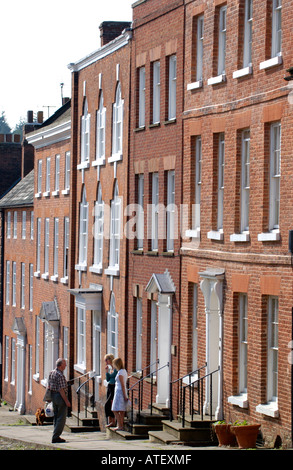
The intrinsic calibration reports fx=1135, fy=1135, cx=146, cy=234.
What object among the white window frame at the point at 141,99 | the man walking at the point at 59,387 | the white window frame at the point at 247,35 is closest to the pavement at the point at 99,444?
the man walking at the point at 59,387

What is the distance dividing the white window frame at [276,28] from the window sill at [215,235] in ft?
15.1

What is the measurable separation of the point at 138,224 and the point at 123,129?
10.7ft

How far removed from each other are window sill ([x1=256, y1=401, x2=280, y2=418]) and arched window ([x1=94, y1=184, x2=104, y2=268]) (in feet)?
45.7

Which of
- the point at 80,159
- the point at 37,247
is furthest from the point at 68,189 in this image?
the point at 37,247

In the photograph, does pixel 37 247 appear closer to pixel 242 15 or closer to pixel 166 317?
pixel 166 317

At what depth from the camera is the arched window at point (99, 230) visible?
36.7 meters

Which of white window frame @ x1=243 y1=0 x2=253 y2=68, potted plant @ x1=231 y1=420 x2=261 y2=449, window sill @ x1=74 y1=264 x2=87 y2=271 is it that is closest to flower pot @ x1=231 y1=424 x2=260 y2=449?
potted plant @ x1=231 y1=420 x2=261 y2=449

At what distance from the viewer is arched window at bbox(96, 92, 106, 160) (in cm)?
3656

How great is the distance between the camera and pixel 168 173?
30.1m

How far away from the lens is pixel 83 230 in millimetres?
39406

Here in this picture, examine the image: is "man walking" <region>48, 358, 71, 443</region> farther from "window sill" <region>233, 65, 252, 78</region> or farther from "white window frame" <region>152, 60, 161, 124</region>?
"white window frame" <region>152, 60, 161, 124</region>

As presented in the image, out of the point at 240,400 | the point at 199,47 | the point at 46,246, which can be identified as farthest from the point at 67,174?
the point at 240,400

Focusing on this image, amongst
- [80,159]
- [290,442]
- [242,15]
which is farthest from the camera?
[80,159]

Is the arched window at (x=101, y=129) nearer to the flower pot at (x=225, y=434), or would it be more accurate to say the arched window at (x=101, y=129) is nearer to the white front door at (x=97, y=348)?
the white front door at (x=97, y=348)
